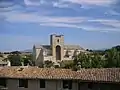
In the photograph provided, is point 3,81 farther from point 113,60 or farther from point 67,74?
point 113,60

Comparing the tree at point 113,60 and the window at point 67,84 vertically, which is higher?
the window at point 67,84

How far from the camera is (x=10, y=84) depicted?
27.6 m

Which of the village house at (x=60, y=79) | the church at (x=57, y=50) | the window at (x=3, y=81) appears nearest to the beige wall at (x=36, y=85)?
the village house at (x=60, y=79)

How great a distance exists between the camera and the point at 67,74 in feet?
85.3

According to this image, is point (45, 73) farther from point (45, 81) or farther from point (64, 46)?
point (64, 46)

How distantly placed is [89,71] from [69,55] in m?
101

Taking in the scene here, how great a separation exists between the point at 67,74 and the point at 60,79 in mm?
901

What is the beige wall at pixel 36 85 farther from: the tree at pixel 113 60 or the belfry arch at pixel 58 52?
the belfry arch at pixel 58 52

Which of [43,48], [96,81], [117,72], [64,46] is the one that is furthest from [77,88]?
[64,46]

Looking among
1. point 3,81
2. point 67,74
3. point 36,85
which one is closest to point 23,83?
point 36,85

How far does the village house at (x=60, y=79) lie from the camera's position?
24.3m

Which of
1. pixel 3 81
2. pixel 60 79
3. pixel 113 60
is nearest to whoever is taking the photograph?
pixel 60 79

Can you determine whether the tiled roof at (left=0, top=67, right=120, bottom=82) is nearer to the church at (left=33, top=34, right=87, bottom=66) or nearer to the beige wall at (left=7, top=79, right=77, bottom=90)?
the beige wall at (left=7, top=79, right=77, bottom=90)

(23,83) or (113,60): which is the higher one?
(23,83)
